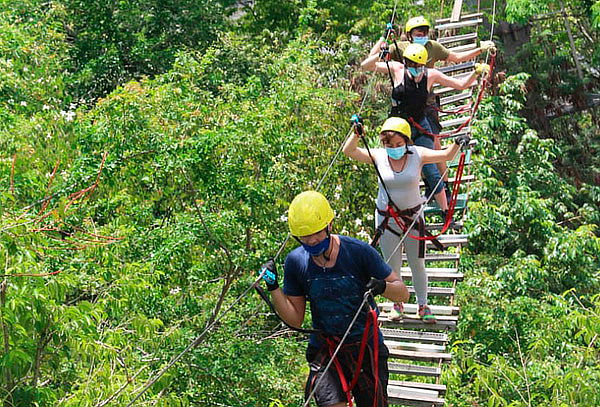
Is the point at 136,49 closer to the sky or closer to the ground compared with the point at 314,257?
closer to the ground

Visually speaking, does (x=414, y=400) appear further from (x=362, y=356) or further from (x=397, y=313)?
(x=362, y=356)

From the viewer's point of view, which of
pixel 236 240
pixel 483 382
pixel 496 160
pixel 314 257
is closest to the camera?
pixel 314 257

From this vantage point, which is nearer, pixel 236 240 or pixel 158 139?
pixel 158 139

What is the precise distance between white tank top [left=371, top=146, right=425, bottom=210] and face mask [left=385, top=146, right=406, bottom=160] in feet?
0.15

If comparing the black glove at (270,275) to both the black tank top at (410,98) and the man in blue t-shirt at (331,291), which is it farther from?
the black tank top at (410,98)

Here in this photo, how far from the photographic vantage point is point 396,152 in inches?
188

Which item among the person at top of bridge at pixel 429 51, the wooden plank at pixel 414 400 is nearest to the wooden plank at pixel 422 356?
the wooden plank at pixel 414 400

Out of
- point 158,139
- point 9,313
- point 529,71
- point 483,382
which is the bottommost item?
point 529,71

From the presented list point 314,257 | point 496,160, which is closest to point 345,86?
point 496,160

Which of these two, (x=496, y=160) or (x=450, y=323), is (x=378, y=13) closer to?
(x=496, y=160)

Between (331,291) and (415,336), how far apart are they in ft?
7.43

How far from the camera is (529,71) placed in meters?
14.8

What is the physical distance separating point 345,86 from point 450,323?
25.2 ft

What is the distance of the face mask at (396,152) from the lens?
476 centimetres
